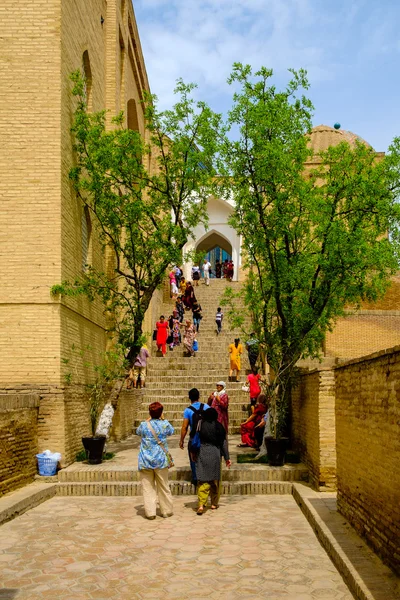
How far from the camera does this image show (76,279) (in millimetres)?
11570

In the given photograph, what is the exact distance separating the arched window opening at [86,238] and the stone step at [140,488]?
4.31 metres

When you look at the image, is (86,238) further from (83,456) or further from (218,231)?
(218,231)

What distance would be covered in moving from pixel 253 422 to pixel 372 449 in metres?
6.57

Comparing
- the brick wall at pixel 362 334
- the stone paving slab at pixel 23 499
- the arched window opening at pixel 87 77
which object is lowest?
the stone paving slab at pixel 23 499

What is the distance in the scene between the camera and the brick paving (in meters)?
5.37

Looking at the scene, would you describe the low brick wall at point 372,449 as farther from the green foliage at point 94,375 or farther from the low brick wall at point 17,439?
the green foliage at point 94,375

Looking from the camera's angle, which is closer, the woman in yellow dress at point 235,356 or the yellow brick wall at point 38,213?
the yellow brick wall at point 38,213

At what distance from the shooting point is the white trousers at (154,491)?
795 cm

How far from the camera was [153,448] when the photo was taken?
7.95 meters

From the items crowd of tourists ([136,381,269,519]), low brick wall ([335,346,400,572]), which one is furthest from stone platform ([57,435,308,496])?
low brick wall ([335,346,400,572])

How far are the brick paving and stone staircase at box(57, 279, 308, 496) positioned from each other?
31.5 inches

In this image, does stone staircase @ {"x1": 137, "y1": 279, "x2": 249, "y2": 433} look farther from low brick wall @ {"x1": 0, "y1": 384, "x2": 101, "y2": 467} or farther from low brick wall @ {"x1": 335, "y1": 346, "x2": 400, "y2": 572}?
low brick wall @ {"x1": 335, "y1": 346, "x2": 400, "y2": 572}

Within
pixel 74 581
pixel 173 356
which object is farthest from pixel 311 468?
pixel 173 356

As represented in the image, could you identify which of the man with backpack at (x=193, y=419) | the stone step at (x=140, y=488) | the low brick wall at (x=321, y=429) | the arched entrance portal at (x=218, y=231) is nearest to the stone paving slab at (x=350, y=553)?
the low brick wall at (x=321, y=429)
